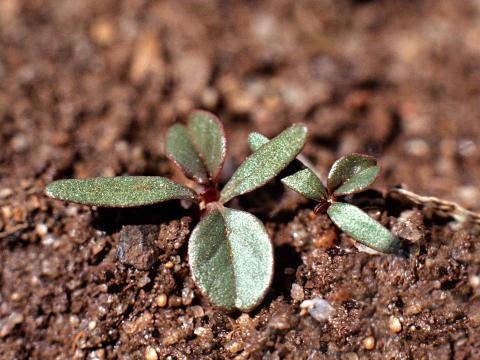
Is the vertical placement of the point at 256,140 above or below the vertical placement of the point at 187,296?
above

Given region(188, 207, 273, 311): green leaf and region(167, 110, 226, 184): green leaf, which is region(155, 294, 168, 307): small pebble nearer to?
region(188, 207, 273, 311): green leaf

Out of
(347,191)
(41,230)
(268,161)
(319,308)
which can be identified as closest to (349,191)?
(347,191)

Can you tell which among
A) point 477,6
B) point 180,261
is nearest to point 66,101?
point 180,261

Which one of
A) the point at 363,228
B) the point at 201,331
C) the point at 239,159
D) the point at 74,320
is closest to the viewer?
the point at 363,228

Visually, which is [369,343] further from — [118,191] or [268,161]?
[118,191]

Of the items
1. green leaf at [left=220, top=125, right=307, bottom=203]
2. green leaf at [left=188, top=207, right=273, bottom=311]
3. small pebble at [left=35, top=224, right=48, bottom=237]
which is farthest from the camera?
small pebble at [left=35, top=224, right=48, bottom=237]

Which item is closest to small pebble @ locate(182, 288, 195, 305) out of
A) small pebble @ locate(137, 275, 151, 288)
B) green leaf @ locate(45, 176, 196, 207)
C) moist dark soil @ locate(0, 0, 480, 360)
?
moist dark soil @ locate(0, 0, 480, 360)

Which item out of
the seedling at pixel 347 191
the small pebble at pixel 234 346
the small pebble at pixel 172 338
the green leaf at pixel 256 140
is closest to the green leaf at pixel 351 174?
the seedling at pixel 347 191
